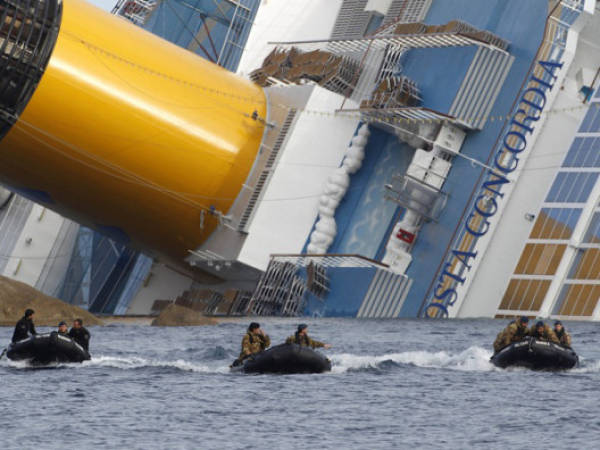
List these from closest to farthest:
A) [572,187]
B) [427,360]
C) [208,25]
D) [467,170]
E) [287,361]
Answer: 1. [287,361]
2. [427,360]
3. [572,187]
4. [467,170]
5. [208,25]

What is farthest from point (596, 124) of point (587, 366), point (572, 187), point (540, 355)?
point (540, 355)

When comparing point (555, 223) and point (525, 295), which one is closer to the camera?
point (555, 223)

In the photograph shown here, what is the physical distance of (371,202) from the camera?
50594 millimetres

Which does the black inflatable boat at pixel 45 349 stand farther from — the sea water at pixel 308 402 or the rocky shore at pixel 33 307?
the rocky shore at pixel 33 307

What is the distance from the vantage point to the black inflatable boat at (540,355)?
32156mm

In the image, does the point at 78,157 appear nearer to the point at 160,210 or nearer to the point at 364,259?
the point at 160,210

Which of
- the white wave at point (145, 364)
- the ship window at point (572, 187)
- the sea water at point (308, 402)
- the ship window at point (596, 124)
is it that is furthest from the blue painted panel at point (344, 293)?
the white wave at point (145, 364)

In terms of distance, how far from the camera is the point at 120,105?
1855 inches

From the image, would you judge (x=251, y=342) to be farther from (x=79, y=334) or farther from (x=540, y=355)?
(x=540, y=355)

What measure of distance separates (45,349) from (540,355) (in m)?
11.7

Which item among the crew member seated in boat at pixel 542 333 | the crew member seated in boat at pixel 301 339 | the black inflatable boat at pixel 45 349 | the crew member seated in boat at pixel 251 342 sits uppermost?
the crew member seated in boat at pixel 542 333

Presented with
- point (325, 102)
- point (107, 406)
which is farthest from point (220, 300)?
point (107, 406)

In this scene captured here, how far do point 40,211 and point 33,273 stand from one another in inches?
120

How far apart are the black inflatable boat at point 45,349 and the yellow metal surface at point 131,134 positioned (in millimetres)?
14844
